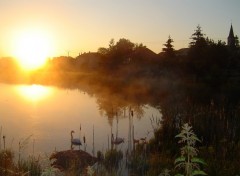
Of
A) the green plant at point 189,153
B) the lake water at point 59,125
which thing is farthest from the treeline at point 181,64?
the green plant at point 189,153

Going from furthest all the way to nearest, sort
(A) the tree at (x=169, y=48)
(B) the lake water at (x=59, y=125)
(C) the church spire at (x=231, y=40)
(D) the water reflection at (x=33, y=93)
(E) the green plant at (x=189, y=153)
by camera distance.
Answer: (C) the church spire at (x=231, y=40) < (A) the tree at (x=169, y=48) < (D) the water reflection at (x=33, y=93) < (B) the lake water at (x=59, y=125) < (E) the green plant at (x=189, y=153)

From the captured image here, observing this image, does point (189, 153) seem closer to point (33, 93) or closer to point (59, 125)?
point (59, 125)

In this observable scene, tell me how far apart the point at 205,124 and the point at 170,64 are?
47.3 meters

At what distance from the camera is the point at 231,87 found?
40312 mm

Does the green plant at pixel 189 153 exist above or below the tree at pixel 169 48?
below

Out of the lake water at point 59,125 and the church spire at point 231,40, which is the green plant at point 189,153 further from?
the church spire at point 231,40

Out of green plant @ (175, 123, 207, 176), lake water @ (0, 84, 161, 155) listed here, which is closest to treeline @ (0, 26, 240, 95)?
lake water @ (0, 84, 161, 155)

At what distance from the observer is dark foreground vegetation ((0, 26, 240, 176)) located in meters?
10.6

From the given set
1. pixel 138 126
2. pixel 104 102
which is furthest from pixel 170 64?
pixel 138 126

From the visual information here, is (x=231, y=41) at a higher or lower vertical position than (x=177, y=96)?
higher

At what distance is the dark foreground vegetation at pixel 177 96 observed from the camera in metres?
10.6

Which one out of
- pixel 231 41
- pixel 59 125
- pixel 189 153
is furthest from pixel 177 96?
pixel 231 41

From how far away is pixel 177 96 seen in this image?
36094mm

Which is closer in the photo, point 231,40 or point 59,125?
point 59,125
